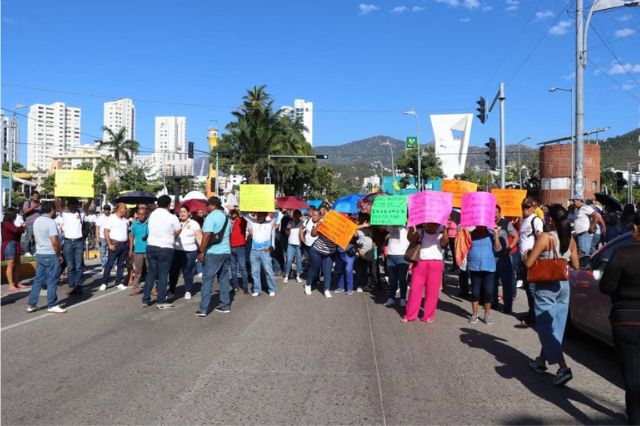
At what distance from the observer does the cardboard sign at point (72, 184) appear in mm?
12617

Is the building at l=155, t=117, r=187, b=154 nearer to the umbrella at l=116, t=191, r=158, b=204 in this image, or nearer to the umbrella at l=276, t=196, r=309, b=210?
the umbrella at l=276, t=196, r=309, b=210

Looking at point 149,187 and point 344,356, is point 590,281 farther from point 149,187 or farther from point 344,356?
point 149,187

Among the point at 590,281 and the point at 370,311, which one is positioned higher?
the point at 590,281

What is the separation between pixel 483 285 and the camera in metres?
8.33

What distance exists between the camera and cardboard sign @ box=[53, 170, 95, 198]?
12.6 meters

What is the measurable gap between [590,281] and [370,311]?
3793 millimetres

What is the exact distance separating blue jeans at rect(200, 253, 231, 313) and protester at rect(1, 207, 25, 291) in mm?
5105

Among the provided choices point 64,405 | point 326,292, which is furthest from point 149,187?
point 64,405

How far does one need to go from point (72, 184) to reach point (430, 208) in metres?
8.94

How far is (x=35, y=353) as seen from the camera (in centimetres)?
629

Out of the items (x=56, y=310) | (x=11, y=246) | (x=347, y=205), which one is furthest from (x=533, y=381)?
(x=11, y=246)

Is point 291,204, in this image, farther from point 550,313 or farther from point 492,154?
point 550,313

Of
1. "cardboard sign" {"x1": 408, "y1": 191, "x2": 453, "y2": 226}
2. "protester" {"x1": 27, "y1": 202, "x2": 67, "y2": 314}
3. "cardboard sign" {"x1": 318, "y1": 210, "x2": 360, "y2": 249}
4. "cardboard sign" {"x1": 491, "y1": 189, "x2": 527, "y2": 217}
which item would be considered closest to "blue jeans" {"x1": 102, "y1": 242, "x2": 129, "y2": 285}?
"protester" {"x1": 27, "y1": 202, "x2": 67, "y2": 314}

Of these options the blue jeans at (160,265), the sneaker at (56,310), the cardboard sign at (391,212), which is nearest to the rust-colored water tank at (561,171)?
the cardboard sign at (391,212)
